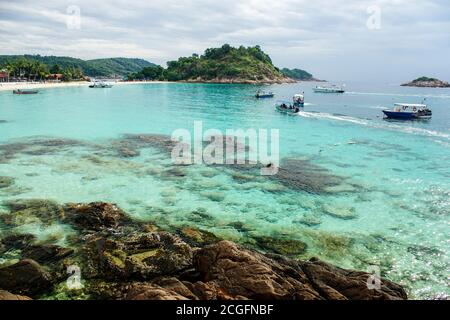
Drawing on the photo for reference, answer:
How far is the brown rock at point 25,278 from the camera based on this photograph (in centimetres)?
1270

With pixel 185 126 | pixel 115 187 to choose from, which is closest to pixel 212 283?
pixel 115 187

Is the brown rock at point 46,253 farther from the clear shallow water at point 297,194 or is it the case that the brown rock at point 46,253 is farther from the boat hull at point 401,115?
the boat hull at point 401,115

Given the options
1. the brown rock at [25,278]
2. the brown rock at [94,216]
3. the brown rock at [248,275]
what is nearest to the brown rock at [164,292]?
the brown rock at [248,275]

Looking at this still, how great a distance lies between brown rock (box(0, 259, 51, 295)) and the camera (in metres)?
12.7

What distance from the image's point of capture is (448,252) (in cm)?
1780

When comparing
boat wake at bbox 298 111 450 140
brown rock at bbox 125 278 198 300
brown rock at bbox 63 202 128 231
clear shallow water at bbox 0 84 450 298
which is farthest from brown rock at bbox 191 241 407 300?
boat wake at bbox 298 111 450 140

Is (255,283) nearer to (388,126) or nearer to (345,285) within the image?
(345,285)

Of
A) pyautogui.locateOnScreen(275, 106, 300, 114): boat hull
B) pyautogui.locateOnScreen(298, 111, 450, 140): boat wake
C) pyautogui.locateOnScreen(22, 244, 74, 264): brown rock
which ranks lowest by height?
pyautogui.locateOnScreen(22, 244, 74, 264): brown rock

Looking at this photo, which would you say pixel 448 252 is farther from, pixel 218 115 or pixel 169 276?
pixel 218 115

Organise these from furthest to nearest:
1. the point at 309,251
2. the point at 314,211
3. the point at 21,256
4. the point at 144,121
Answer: the point at 144,121 → the point at 314,211 → the point at 309,251 → the point at 21,256

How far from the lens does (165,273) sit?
13.4m

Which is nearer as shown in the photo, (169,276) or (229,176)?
(169,276)

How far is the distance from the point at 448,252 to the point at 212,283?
1307 centimetres

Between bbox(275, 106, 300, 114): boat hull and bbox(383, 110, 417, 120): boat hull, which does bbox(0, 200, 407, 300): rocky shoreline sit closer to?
bbox(275, 106, 300, 114): boat hull
